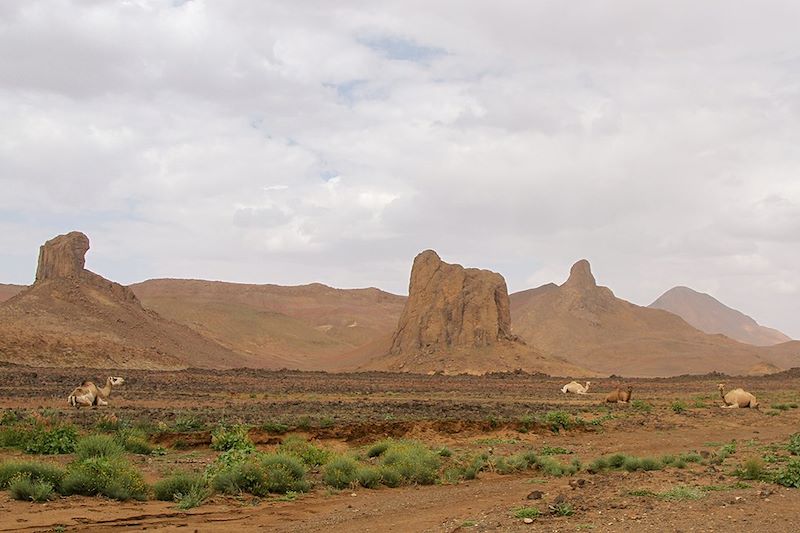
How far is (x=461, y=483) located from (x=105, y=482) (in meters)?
6.89

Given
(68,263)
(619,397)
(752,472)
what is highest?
(68,263)

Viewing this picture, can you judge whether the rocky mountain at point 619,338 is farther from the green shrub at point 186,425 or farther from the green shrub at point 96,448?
the green shrub at point 96,448

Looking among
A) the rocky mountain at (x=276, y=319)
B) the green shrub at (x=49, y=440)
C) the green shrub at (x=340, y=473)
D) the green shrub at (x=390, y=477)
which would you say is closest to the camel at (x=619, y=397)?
the green shrub at (x=390, y=477)

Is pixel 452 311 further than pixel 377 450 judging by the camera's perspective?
Yes

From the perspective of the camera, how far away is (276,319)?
15200 centimetres

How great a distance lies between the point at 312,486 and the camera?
14.6 m

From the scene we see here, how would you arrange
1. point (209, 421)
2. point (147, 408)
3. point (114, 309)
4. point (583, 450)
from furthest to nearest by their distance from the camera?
point (114, 309)
point (147, 408)
point (209, 421)
point (583, 450)

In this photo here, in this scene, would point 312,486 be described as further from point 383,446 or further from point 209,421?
point 209,421

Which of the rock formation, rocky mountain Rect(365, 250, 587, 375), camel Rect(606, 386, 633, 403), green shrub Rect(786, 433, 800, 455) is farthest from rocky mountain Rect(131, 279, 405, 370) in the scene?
green shrub Rect(786, 433, 800, 455)

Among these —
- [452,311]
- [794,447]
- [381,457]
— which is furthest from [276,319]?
[794,447]

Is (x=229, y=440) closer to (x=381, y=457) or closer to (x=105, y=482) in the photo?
(x=381, y=457)

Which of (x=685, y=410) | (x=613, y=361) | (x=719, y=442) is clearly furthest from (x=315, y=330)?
(x=719, y=442)

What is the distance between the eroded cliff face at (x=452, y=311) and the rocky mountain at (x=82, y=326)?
24.9 meters

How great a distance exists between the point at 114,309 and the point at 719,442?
78030 millimetres
